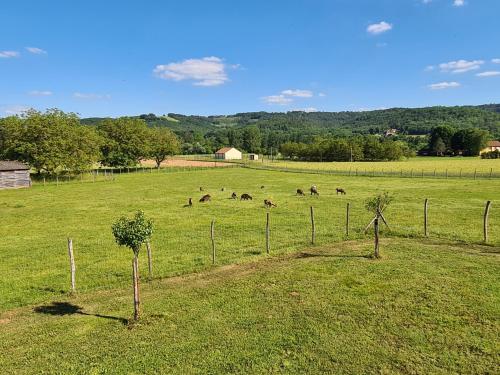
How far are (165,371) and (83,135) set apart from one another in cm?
6197

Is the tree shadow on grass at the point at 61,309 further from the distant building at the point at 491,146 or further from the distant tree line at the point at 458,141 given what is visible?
the distant building at the point at 491,146

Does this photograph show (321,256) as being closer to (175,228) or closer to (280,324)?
(280,324)

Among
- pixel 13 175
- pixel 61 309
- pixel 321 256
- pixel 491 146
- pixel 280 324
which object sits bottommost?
pixel 61 309

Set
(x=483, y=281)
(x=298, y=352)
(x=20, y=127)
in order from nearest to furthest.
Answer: (x=298, y=352) < (x=483, y=281) < (x=20, y=127)

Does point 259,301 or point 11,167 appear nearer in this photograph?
point 259,301

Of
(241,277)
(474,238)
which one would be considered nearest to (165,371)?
(241,277)

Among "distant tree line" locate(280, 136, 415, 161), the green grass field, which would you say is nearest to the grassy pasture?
the green grass field

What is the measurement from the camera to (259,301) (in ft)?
39.3

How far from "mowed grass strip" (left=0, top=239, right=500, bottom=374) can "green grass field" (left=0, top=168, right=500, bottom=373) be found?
0.14 ft

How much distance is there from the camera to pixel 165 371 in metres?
8.30

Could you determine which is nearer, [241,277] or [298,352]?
[298,352]

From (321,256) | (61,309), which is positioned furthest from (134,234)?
(321,256)

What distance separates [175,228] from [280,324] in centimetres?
1414

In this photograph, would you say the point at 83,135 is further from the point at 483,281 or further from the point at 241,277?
the point at 483,281
